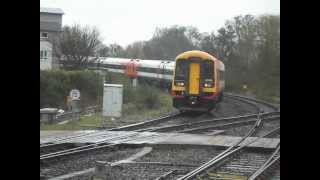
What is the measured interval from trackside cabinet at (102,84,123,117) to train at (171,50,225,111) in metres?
2.83

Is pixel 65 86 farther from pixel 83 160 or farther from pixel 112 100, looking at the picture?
pixel 83 160

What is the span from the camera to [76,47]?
25.6m

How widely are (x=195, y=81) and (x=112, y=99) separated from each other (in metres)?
3.63

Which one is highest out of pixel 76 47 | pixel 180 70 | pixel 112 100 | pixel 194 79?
pixel 76 47

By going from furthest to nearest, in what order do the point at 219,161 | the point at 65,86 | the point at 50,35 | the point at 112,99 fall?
the point at 50,35 → the point at 65,86 → the point at 112,99 → the point at 219,161

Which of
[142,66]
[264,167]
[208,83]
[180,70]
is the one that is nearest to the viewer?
[264,167]

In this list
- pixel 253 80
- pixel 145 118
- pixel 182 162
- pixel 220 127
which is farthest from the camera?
pixel 253 80

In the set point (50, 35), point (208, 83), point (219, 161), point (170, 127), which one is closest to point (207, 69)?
point (208, 83)

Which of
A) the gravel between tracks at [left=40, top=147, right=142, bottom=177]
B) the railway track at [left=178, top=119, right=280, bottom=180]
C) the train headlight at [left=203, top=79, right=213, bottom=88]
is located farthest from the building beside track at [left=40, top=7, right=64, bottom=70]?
the railway track at [left=178, top=119, right=280, bottom=180]

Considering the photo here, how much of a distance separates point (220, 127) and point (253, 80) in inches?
387

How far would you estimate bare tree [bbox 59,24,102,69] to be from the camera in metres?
25.5

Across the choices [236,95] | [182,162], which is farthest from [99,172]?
[236,95]
